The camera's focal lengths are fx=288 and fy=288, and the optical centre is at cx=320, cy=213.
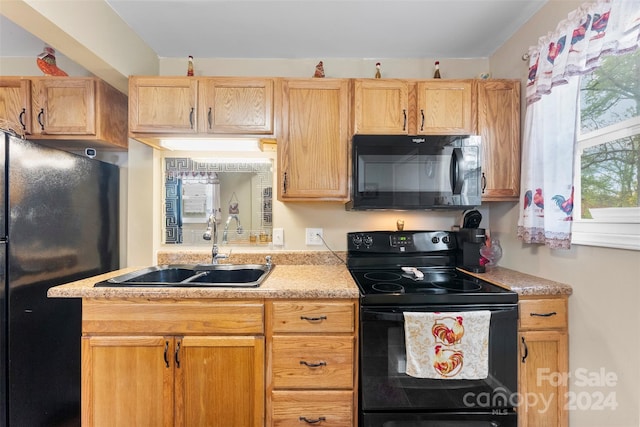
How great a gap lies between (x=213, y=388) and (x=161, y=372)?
255 mm

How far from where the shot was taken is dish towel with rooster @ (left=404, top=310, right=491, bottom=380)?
1317 millimetres

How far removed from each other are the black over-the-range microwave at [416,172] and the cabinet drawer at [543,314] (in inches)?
23.1

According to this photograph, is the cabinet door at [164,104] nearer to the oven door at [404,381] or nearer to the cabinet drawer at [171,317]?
the cabinet drawer at [171,317]

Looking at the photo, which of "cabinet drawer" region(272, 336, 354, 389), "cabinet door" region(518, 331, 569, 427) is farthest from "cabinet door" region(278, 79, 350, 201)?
"cabinet door" region(518, 331, 569, 427)

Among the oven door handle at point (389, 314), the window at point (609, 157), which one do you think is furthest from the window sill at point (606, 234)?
the oven door handle at point (389, 314)

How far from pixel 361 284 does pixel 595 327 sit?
3.50 ft

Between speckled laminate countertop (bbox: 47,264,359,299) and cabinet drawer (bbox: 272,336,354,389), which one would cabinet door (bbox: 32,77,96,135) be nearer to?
speckled laminate countertop (bbox: 47,264,359,299)

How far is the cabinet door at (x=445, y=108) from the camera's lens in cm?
176

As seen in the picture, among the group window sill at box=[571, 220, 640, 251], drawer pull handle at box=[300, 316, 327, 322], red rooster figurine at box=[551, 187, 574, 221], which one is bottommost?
drawer pull handle at box=[300, 316, 327, 322]

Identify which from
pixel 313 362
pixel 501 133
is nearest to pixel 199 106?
pixel 313 362

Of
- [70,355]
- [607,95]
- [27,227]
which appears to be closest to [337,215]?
[607,95]

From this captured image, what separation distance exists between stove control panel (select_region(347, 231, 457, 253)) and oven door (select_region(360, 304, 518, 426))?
593 mm

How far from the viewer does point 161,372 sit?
1.35 meters

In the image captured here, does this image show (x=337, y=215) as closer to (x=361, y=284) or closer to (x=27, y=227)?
(x=361, y=284)
